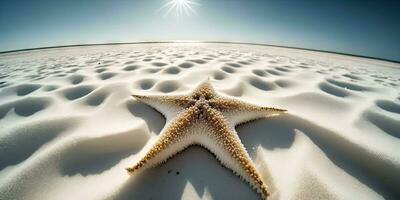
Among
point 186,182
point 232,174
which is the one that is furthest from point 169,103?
point 232,174

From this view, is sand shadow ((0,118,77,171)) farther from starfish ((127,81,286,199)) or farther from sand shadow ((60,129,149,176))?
starfish ((127,81,286,199))

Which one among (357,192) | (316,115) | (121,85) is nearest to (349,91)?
(316,115)

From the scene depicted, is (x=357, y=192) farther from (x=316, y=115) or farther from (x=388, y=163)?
(x=316, y=115)

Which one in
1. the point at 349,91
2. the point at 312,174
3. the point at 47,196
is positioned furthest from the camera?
the point at 349,91

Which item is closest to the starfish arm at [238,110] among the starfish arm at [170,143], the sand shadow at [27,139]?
the starfish arm at [170,143]

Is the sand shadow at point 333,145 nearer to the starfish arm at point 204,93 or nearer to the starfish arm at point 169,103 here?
the starfish arm at point 204,93

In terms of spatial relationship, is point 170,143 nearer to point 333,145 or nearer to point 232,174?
point 232,174

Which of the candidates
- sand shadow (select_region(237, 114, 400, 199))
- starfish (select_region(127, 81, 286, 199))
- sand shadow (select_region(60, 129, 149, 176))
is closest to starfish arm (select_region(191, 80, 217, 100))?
starfish (select_region(127, 81, 286, 199))

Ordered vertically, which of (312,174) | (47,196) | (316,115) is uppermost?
(316,115)
